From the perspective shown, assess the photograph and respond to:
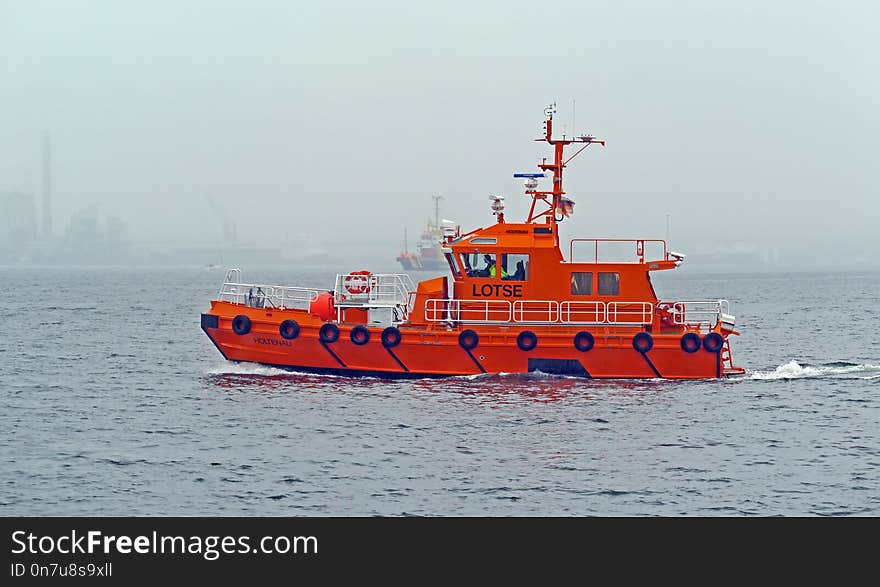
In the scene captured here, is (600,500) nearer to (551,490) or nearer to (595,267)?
(551,490)

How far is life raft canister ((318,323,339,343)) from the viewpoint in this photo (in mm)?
24875

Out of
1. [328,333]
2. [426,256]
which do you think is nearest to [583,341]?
[328,333]

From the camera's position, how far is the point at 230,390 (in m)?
25.2

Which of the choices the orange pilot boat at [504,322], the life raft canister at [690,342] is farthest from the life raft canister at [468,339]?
the life raft canister at [690,342]

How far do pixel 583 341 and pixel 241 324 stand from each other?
26.9 feet

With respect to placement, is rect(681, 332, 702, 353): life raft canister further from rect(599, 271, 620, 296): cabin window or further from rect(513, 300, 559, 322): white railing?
rect(513, 300, 559, 322): white railing

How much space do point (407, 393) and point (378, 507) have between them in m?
8.30

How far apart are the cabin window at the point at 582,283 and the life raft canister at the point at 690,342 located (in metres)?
2.44

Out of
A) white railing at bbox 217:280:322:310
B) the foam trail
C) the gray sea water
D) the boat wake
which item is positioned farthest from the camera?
the boat wake

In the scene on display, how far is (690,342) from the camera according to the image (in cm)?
2481

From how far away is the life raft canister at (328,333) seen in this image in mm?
24875

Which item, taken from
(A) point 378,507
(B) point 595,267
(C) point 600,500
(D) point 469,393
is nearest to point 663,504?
(C) point 600,500

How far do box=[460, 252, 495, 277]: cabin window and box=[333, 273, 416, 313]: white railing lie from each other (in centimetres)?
147

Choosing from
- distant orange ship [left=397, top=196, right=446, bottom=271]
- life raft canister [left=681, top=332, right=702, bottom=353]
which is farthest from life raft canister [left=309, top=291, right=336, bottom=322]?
distant orange ship [left=397, top=196, right=446, bottom=271]
